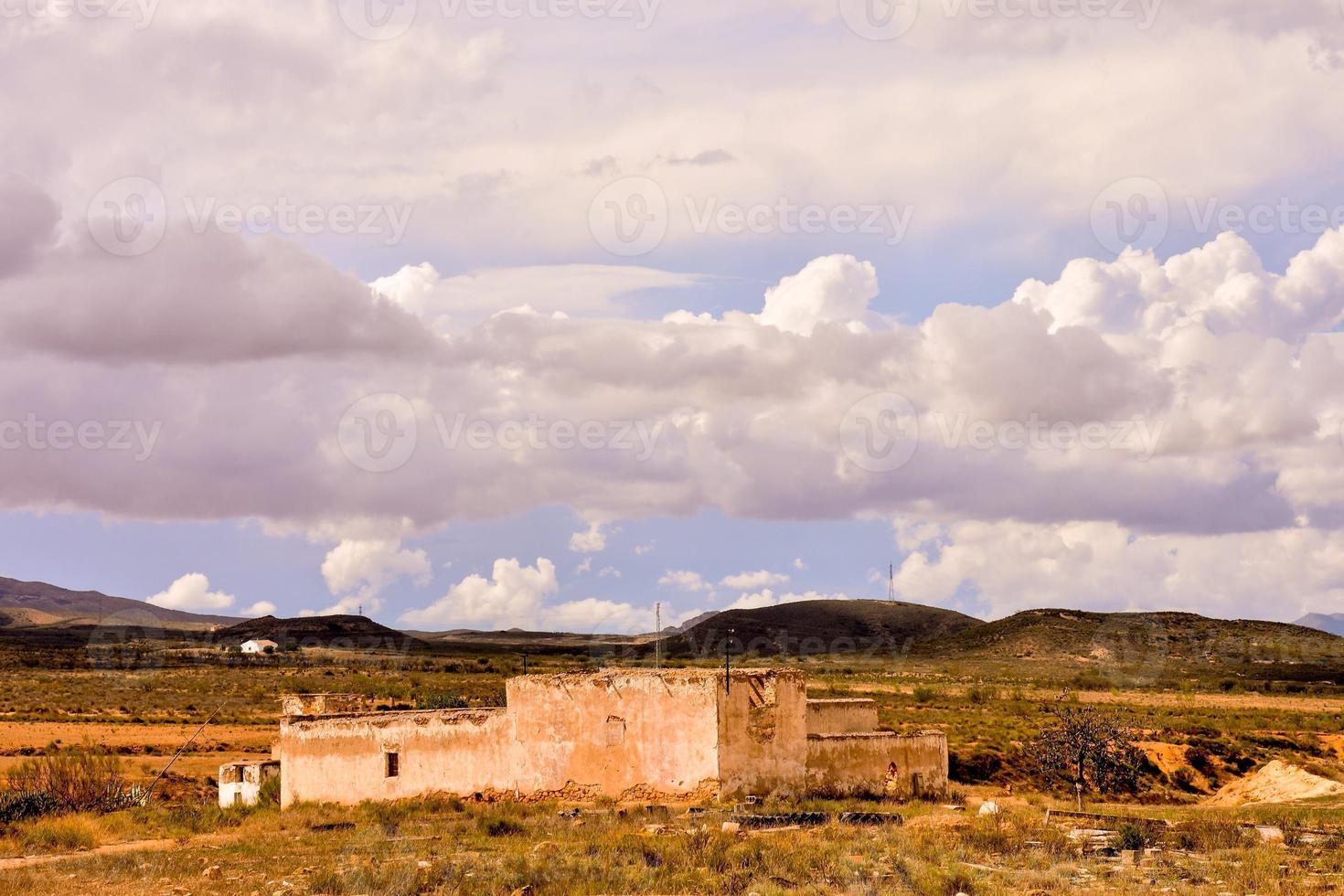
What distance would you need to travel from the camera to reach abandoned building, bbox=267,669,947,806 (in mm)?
26000

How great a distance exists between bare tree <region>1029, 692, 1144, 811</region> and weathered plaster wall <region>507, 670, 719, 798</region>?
1526 cm

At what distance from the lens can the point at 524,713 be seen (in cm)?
2738

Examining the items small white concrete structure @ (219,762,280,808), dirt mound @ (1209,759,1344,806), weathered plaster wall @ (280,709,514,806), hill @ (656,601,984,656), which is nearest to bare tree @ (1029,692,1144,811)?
dirt mound @ (1209,759,1344,806)

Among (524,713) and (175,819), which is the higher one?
(524,713)

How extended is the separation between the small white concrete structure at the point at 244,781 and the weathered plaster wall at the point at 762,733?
38.9 feet

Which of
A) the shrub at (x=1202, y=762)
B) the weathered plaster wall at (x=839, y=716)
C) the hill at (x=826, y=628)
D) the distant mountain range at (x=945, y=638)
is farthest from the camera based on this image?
the hill at (x=826, y=628)

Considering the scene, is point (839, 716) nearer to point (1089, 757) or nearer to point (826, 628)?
point (1089, 757)

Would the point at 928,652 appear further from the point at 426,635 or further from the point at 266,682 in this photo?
the point at 426,635

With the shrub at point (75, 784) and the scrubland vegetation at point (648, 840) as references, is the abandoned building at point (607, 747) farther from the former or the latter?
the shrub at point (75, 784)

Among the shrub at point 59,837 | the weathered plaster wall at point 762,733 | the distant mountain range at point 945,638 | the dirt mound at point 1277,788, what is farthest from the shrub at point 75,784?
the distant mountain range at point 945,638

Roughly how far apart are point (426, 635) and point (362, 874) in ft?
596

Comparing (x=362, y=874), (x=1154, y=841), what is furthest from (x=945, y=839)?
(x=362, y=874)

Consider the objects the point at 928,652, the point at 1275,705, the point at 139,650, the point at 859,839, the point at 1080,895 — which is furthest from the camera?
the point at 928,652

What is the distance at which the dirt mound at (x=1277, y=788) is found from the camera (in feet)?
113
